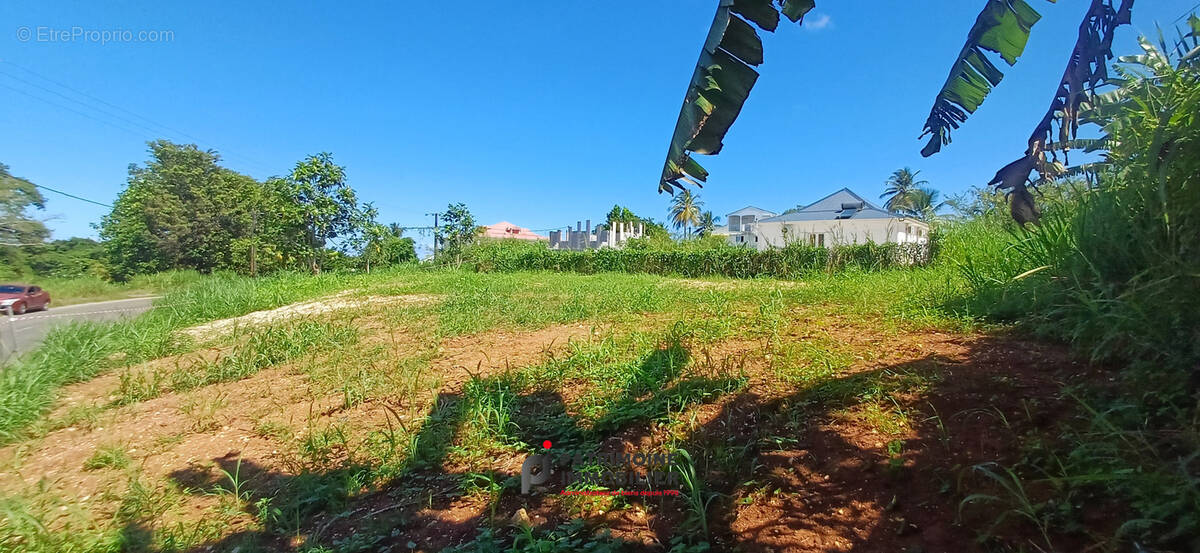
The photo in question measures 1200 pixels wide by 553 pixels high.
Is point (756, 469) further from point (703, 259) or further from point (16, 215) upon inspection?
point (703, 259)

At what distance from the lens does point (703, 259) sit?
13109 millimetres

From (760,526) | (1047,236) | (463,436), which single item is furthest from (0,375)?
(1047,236)

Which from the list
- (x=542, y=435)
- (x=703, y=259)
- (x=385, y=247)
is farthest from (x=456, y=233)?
(x=542, y=435)

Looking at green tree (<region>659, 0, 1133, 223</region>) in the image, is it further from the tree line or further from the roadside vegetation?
the tree line

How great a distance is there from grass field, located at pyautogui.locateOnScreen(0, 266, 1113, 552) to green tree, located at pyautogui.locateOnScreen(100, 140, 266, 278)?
19439 mm

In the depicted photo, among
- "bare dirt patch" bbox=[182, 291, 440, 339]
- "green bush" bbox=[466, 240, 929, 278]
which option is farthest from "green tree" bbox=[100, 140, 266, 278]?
"bare dirt patch" bbox=[182, 291, 440, 339]

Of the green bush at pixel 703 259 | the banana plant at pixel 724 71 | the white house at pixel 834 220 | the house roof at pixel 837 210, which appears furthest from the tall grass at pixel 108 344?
the house roof at pixel 837 210

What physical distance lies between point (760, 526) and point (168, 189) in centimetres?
2675

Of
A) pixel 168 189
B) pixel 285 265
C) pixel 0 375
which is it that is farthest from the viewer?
pixel 168 189

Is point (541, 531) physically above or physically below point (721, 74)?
below

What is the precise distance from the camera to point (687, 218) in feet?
133

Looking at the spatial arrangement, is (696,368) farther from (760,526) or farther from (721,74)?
(721,74)

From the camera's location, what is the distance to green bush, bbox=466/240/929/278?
10.2 metres

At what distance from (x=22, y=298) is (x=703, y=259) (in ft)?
44.0
